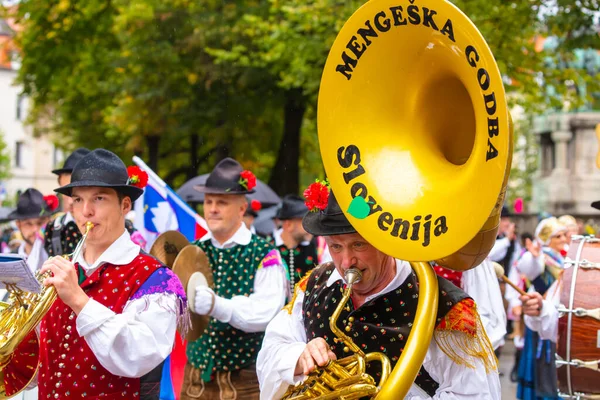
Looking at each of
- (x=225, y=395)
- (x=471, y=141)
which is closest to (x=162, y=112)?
(x=225, y=395)

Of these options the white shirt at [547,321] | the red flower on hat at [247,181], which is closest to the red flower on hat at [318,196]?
the white shirt at [547,321]

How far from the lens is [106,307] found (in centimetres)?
390

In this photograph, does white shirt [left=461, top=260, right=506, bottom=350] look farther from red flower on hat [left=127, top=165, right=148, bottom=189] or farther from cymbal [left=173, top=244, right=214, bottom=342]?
red flower on hat [left=127, top=165, right=148, bottom=189]

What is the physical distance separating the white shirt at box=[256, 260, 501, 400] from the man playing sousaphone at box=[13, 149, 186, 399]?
0.50 metres

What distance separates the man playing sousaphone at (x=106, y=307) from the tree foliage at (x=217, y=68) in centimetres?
840

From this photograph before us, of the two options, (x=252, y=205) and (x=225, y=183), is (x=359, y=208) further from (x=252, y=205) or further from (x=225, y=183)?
(x=252, y=205)

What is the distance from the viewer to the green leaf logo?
126 inches

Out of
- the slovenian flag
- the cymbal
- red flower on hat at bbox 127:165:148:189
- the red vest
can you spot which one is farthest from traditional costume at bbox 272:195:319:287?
the red vest

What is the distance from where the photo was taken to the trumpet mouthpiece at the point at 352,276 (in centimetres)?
342

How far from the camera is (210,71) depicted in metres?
16.7

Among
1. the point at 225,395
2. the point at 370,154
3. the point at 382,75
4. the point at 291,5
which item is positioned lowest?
the point at 225,395

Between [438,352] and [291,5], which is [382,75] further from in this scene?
[291,5]

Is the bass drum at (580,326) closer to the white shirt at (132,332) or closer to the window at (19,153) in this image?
the white shirt at (132,332)

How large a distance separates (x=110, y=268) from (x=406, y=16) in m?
1.89
